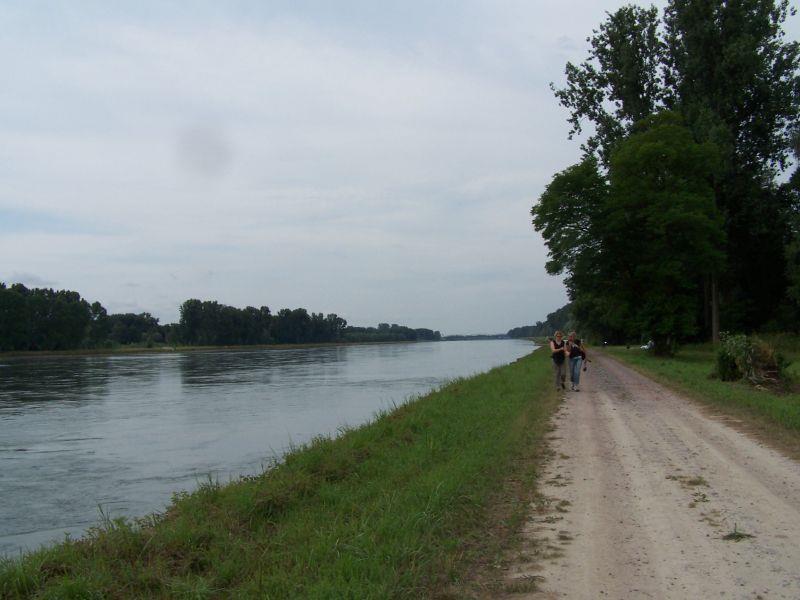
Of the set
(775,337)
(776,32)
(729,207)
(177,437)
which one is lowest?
(177,437)

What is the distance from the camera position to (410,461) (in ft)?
32.4

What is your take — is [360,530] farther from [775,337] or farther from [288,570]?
[775,337]

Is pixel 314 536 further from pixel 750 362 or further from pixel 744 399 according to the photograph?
pixel 750 362

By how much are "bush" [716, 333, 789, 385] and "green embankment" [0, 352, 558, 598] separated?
9886 millimetres

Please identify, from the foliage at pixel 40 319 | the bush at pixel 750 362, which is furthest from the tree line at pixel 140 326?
the bush at pixel 750 362

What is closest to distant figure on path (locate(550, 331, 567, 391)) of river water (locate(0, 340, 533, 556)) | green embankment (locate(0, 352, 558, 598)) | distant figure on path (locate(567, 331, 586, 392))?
distant figure on path (locate(567, 331, 586, 392))

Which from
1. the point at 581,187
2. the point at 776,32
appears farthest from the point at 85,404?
the point at 776,32

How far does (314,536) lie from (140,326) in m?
157

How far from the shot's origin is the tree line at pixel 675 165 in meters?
32.9

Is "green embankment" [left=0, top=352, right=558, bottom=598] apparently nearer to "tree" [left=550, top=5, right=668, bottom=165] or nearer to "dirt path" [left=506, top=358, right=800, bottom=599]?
"dirt path" [left=506, top=358, right=800, bottom=599]

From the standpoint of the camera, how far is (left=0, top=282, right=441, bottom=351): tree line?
98875mm

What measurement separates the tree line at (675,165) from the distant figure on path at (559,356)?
1604cm

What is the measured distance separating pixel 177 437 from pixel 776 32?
1419 inches

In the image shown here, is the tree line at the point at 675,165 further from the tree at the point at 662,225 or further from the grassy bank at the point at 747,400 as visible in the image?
the grassy bank at the point at 747,400
